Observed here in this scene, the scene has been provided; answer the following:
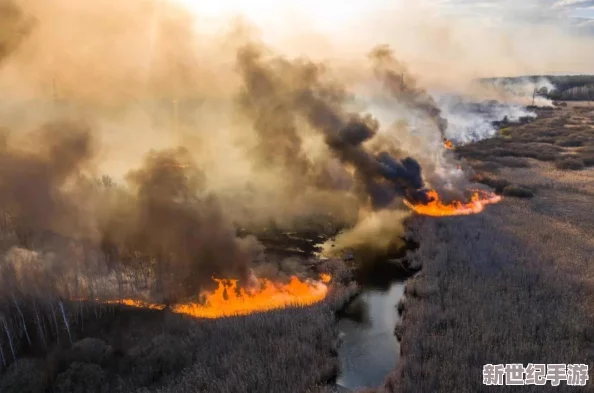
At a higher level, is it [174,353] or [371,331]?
[174,353]

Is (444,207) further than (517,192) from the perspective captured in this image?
No

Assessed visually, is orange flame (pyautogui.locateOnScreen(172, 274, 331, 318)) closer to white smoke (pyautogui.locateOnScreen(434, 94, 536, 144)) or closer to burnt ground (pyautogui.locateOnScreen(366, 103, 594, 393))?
burnt ground (pyautogui.locateOnScreen(366, 103, 594, 393))

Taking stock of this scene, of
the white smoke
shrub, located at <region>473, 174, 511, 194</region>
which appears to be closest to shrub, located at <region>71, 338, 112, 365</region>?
shrub, located at <region>473, 174, 511, 194</region>

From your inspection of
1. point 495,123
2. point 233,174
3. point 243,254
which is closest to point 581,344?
point 243,254

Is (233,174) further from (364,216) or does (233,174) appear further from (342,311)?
(342,311)

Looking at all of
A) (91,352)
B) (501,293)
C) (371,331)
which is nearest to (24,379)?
(91,352)

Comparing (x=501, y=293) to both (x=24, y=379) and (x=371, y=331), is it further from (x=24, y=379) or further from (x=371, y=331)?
(x=24, y=379)
